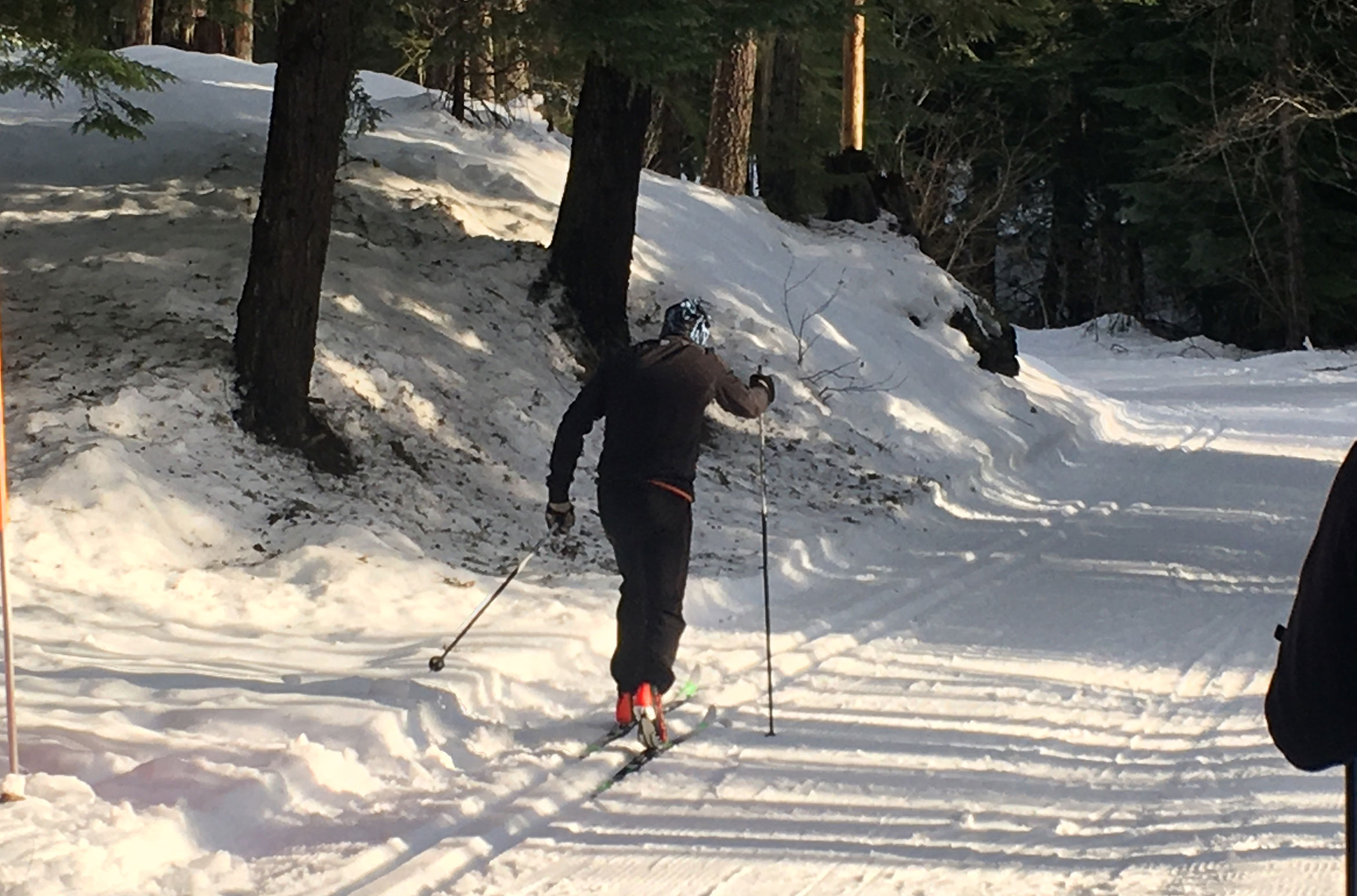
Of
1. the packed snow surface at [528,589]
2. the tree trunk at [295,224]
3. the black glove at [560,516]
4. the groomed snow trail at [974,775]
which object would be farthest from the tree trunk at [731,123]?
the black glove at [560,516]

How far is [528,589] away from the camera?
31.3ft

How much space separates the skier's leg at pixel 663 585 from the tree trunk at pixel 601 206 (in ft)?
23.1

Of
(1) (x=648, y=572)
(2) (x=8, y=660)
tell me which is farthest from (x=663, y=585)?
(2) (x=8, y=660)

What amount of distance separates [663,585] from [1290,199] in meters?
30.5

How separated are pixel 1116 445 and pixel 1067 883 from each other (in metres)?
14.6

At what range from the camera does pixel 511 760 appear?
21.3ft

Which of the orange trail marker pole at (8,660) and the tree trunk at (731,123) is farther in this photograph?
the tree trunk at (731,123)

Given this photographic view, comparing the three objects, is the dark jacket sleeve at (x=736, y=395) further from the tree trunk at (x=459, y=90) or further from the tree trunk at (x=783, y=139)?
the tree trunk at (x=783, y=139)

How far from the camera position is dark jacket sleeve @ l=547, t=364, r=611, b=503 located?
6.93 m

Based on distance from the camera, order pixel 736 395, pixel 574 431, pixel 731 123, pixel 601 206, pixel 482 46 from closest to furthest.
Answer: pixel 574 431
pixel 736 395
pixel 482 46
pixel 601 206
pixel 731 123

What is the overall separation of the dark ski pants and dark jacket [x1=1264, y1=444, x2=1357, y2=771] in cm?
451

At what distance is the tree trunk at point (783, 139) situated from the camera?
71.6 ft

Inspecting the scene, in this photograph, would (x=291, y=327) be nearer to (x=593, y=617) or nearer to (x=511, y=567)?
(x=511, y=567)

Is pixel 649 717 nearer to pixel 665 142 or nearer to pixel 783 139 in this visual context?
pixel 783 139
